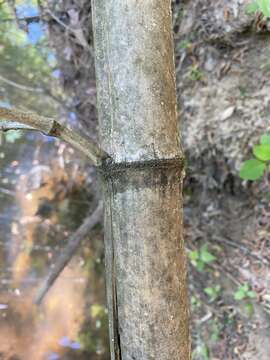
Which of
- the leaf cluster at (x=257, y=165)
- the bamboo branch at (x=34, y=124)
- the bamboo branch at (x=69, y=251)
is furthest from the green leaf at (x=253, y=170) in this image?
the bamboo branch at (x=69, y=251)

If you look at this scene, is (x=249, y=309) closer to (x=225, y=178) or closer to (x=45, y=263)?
(x=225, y=178)

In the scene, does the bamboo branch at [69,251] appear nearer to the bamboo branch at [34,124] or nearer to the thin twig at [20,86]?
the thin twig at [20,86]

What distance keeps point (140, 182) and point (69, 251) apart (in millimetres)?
A: 1496

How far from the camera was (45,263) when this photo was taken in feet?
7.31

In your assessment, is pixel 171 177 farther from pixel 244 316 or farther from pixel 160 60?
pixel 244 316

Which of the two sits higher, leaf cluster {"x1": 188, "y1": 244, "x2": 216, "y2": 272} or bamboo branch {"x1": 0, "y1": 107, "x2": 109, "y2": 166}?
bamboo branch {"x1": 0, "y1": 107, "x2": 109, "y2": 166}

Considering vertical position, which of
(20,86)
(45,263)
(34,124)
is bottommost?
(45,263)

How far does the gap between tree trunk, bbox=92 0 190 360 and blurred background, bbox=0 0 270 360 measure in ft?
2.79

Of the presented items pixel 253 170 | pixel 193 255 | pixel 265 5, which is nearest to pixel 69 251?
pixel 193 255

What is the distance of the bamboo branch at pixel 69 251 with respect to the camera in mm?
1997

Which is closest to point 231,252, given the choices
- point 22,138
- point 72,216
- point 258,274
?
point 258,274

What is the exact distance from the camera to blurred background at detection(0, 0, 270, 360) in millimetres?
1558

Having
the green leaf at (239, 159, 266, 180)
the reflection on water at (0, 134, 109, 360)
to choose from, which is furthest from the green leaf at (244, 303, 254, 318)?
Result: the reflection on water at (0, 134, 109, 360)

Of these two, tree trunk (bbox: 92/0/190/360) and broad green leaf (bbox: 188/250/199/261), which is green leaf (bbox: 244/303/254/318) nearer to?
broad green leaf (bbox: 188/250/199/261)
